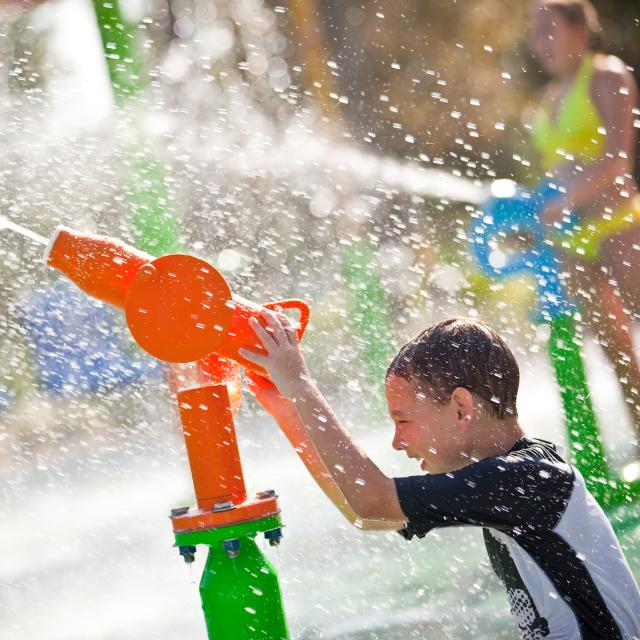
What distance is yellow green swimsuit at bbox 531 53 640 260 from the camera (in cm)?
325

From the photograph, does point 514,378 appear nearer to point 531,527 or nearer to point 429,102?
point 531,527

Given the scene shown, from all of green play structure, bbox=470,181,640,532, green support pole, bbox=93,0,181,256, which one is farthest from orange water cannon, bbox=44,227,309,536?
green support pole, bbox=93,0,181,256

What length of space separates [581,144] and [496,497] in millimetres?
2281

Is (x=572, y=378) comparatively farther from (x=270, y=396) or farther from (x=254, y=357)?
(x=254, y=357)

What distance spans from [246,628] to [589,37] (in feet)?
8.91

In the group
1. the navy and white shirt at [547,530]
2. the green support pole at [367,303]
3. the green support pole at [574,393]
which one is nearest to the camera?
the navy and white shirt at [547,530]

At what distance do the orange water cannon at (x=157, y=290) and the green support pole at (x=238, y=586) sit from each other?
25 cm

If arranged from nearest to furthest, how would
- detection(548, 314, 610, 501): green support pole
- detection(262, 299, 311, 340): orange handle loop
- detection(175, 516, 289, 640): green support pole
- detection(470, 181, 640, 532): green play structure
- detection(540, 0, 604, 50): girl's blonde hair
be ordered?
1. detection(175, 516, 289, 640): green support pole
2. detection(262, 299, 311, 340): orange handle loop
3. detection(470, 181, 640, 532): green play structure
4. detection(548, 314, 610, 501): green support pole
5. detection(540, 0, 604, 50): girl's blonde hair

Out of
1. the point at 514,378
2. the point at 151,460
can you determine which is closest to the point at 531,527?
the point at 514,378

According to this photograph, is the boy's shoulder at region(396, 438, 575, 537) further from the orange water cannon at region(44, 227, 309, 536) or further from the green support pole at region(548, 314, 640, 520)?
the green support pole at region(548, 314, 640, 520)

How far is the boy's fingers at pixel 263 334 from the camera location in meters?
1.46

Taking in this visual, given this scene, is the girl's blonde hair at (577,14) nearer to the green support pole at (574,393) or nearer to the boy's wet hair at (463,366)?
the green support pole at (574,393)

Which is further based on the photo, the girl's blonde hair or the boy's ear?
the girl's blonde hair

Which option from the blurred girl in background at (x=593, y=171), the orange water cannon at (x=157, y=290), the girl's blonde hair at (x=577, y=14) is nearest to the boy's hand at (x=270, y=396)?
the orange water cannon at (x=157, y=290)
